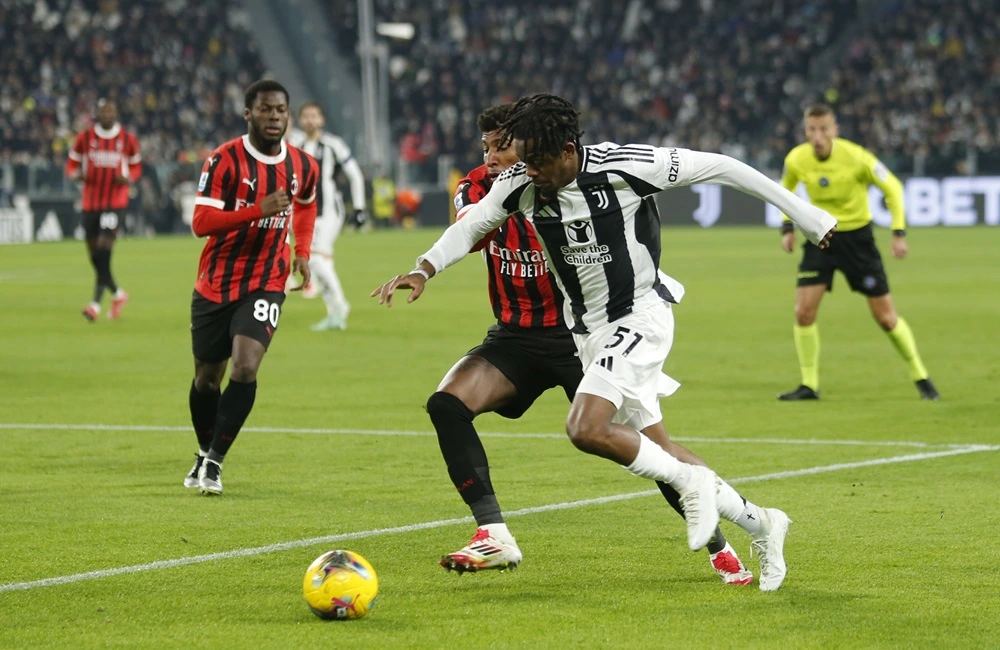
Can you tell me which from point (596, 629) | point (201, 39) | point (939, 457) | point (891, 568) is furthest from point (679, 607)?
point (201, 39)

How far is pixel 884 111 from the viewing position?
45469 mm

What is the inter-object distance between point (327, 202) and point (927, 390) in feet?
26.7

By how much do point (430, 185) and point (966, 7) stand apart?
53.8 feet

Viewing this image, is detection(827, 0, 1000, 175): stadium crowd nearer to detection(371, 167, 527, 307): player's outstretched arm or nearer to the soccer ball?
detection(371, 167, 527, 307): player's outstretched arm

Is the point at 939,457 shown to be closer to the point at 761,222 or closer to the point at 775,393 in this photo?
the point at 775,393

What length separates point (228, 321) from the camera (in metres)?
8.45

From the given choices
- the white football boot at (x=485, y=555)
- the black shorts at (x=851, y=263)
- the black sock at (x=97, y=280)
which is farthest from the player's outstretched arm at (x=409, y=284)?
the black sock at (x=97, y=280)

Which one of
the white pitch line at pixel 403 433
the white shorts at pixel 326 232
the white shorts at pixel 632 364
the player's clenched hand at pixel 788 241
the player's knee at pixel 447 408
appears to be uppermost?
the white shorts at pixel 632 364

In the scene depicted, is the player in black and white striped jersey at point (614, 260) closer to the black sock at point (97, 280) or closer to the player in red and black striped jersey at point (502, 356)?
the player in red and black striped jersey at point (502, 356)

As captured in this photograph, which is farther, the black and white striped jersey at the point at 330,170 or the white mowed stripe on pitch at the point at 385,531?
the black and white striped jersey at the point at 330,170

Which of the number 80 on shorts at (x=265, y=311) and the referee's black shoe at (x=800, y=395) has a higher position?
the number 80 on shorts at (x=265, y=311)

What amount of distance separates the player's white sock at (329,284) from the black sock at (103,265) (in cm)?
270

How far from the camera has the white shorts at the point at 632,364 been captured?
5895 millimetres

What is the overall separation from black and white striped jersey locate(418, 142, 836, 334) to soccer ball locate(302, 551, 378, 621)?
4.01ft
